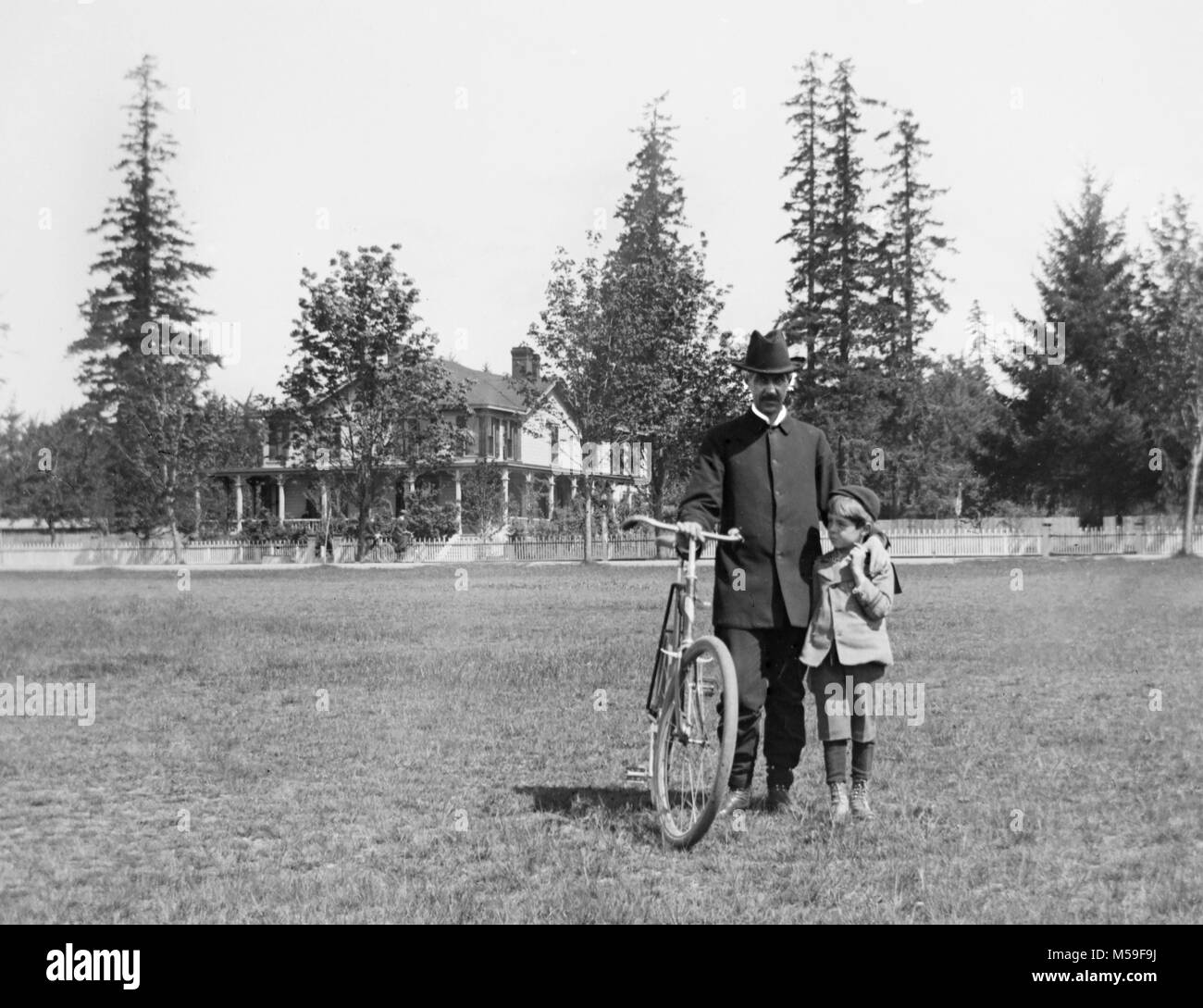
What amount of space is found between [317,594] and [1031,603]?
13.3 m

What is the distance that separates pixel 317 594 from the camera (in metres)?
25.2

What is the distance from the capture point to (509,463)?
54.6 m

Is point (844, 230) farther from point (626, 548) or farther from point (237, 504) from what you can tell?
point (237, 504)

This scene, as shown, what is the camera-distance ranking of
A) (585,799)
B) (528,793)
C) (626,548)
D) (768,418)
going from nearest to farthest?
1. (768,418)
2. (585,799)
3. (528,793)
4. (626,548)

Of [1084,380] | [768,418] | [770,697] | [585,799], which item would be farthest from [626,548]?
[768,418]

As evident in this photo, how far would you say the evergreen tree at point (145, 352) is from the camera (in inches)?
1877

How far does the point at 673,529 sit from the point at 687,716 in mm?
839

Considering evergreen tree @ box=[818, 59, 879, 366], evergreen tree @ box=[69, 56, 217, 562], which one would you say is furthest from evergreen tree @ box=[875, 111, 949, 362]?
evergreen tree @ box=[69, 56, 217, 562]

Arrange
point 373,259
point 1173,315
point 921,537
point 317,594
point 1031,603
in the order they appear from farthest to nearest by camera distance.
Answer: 1. point 921,537
2. point 373,259
3. point 1173,315
4. point 317,594
5. point 1031,603

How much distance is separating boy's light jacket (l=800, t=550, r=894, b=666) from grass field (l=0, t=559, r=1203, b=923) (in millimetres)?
784
